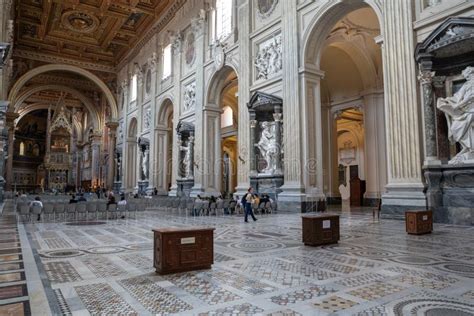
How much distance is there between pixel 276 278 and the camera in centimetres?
379

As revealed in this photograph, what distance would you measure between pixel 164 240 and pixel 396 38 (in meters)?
8.24

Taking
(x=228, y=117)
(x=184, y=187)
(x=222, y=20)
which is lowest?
(x=184, y=187)

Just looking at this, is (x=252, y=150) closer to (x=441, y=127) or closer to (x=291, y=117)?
(x=291, y=117)

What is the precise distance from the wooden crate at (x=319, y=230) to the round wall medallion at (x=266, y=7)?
1046 cm

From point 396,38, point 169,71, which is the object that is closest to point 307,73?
point 396,38

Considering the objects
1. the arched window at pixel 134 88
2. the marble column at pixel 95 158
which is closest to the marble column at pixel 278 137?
the arched window at pixel 134 88

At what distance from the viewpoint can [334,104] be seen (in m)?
17.5

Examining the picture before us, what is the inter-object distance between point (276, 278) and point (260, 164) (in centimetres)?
1046

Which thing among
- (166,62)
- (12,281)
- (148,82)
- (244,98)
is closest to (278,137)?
(244,98)

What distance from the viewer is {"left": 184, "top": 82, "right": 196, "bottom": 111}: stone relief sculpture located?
1942 centimetres

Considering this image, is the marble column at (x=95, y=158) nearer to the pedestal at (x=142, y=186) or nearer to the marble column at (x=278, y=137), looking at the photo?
the pedestal at (x=142, y=186)

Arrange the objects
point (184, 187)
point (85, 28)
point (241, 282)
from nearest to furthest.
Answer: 1. point (241, 282)
2. point (184, 187)
3. point (85, 28)

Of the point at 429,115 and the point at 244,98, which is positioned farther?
the point at 244,98

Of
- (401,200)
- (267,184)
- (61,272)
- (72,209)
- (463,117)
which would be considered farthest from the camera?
(267,184)
